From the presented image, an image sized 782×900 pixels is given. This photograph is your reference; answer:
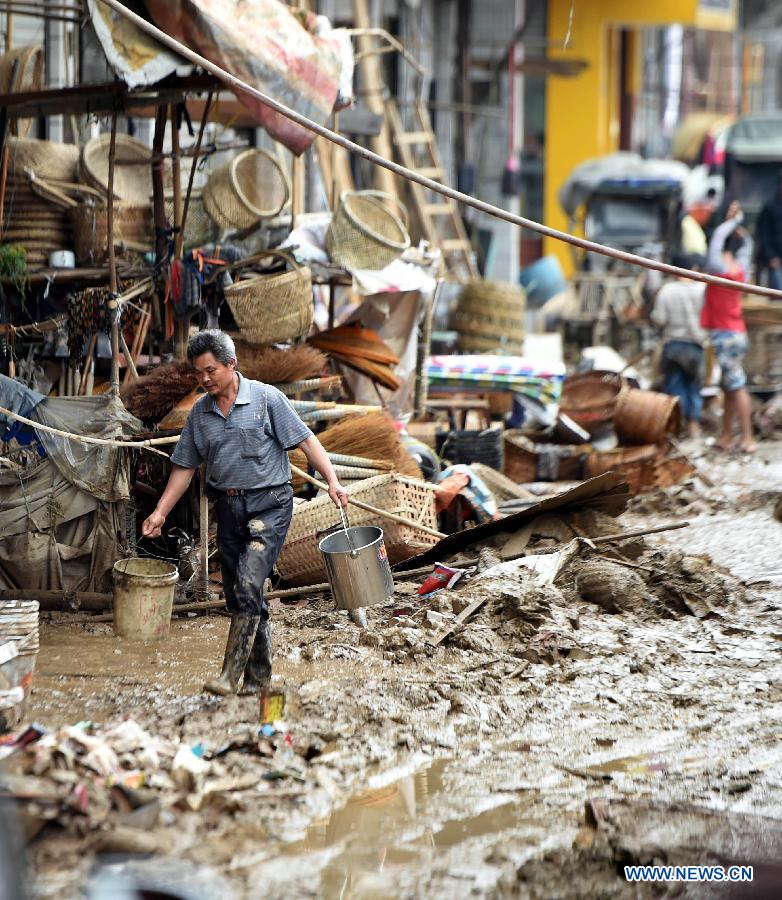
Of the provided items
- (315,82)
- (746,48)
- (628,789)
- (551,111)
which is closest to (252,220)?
(315,82)

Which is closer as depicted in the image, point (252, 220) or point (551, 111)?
point (252, 220)

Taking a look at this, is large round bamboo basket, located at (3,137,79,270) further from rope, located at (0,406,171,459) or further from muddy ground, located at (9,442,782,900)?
muddy ground, located at (9,442,782,900)

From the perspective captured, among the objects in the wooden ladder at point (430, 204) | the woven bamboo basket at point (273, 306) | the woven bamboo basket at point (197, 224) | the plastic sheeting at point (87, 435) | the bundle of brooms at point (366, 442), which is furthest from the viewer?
the wooden ladder at point (430, 204)

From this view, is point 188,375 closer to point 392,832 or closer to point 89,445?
point 89,445

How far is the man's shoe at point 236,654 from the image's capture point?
6181 mm

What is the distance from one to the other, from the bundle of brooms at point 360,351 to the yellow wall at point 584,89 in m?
20.7

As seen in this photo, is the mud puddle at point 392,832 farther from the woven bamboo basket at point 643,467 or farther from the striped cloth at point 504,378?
the striped cloth at point 504,378

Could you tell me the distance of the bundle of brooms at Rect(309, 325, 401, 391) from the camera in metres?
10.1

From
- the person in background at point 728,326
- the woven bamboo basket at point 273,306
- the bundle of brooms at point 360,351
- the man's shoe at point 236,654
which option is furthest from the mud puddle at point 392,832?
the person in background at point 728,326

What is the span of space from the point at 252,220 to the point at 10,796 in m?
6.23

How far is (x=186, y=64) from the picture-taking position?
7836 millimetres

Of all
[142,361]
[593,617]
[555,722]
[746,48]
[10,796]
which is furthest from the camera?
[746,48]

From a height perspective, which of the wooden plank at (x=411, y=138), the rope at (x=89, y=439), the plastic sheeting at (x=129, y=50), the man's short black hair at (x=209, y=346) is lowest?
the rope at (x=89, y=439)

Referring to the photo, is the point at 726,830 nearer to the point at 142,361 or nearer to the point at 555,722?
the point at 555,722
